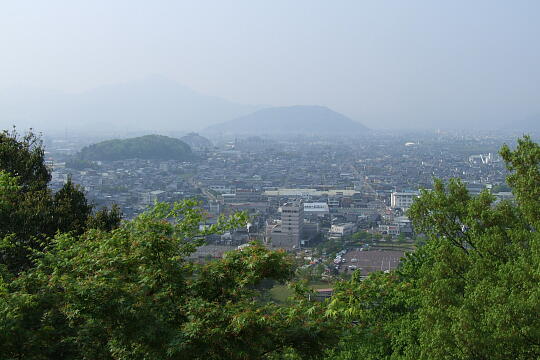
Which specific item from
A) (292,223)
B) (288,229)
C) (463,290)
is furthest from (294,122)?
(463,290)

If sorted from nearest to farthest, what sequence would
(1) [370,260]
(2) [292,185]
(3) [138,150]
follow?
1. (1) [370,260]
2. (2) [292,185]
3. (3) [138,150]

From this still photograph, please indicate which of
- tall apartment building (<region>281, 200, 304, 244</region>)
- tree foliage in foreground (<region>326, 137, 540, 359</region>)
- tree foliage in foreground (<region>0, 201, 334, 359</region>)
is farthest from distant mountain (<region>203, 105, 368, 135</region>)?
tree foliage in foreground (<region>0, 201, 334, 359</region>)

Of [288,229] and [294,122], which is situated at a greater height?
[294,122]

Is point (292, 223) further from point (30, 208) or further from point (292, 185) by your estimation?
point (292, 185)

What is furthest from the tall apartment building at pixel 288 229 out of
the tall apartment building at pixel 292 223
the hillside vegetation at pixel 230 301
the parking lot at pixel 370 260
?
the hillside vegetation at pixel 230 301

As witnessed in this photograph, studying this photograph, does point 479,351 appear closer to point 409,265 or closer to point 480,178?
point 409,265

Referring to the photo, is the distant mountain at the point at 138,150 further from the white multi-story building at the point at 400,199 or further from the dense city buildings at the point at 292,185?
the white multi-story building at the point at 400,199
